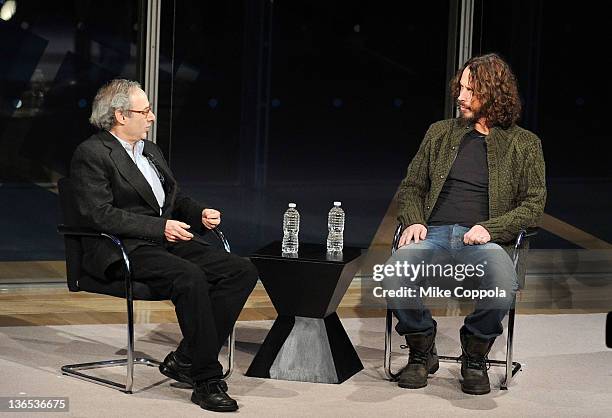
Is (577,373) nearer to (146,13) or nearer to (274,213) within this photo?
(274,213)

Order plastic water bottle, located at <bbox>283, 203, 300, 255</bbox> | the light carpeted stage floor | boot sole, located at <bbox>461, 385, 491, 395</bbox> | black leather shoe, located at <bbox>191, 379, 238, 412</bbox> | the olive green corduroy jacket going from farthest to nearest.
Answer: plastic water bottle, located at <bbox>283, 203, 300, 255</bbox>, the olive green corduroy jacket, boot sole, located at <bbox>461, 385, 491, 395</bbox>, the light carpeted stage floor, black leather shoe, located at <bbox>191, 379, 238, 412</bbox>

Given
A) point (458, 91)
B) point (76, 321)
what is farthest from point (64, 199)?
point (458, 91)

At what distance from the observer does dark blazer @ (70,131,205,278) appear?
4.58 meters

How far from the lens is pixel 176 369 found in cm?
472

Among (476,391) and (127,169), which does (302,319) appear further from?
(127,169)

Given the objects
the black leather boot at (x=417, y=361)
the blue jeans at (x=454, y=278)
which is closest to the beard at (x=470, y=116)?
the blue jeans at (x=454, y=278)

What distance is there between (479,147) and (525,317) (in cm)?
157

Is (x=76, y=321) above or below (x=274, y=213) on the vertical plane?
below

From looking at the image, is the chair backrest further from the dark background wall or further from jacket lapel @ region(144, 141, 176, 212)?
the dark background wall

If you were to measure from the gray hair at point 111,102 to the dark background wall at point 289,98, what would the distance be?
74.5 inches

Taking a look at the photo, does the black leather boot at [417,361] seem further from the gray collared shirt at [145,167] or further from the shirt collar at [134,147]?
the shirt collar at [134,147]

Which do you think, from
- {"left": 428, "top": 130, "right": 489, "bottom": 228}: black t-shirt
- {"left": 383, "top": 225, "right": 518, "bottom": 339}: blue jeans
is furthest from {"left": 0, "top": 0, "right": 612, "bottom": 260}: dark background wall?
{"left": 383, "top": 225, "right": 518, "bottom": 339}: blue jeans

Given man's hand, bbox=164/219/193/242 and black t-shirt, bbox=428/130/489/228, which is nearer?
man's hand, bbox=164/219/193/242

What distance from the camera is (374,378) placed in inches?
196
